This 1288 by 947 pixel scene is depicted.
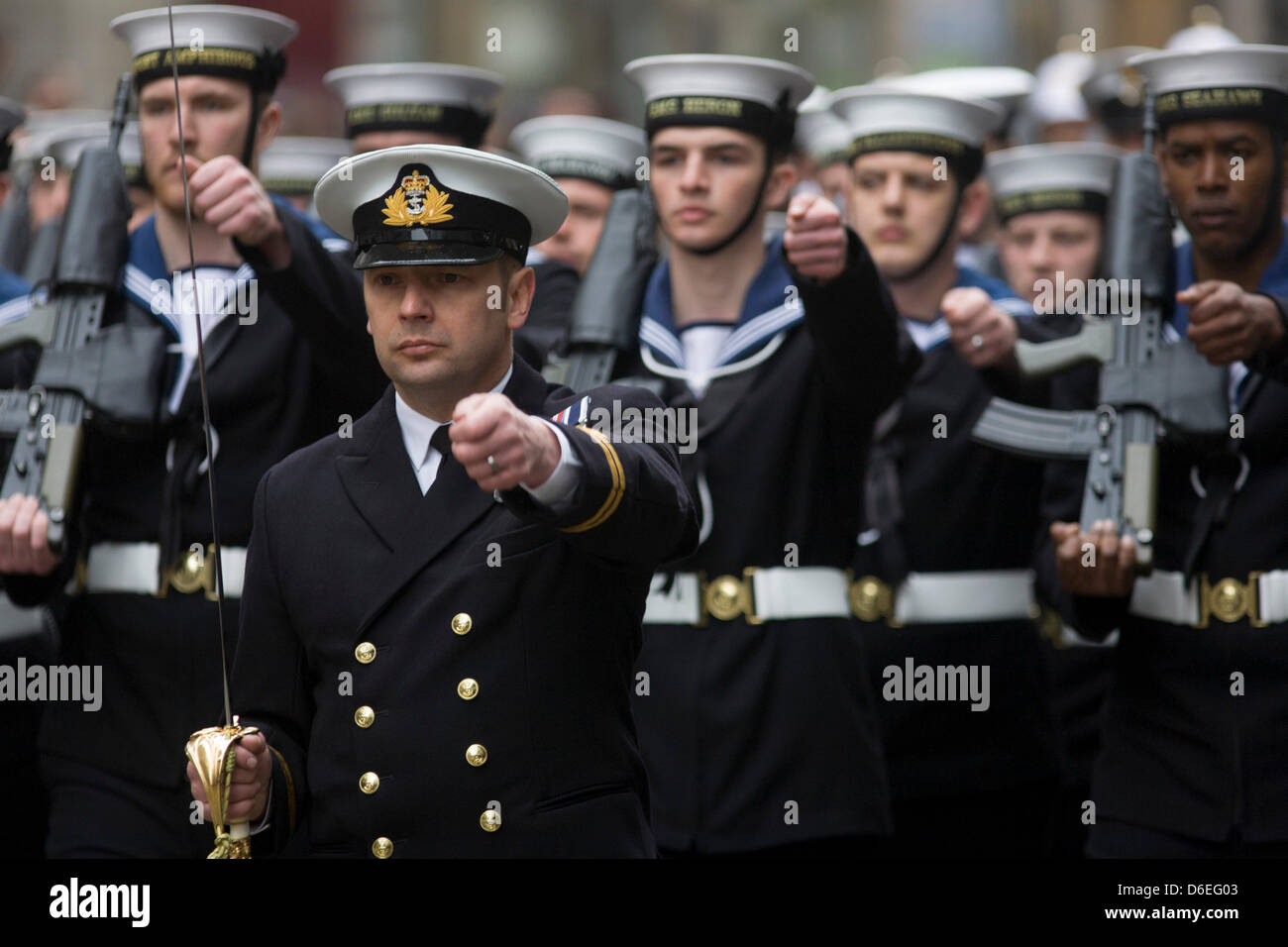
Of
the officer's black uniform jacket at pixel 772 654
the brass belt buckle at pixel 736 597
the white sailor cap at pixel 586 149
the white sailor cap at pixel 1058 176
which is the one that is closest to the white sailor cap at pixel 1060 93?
the white sailor cap at pixel 1058 176

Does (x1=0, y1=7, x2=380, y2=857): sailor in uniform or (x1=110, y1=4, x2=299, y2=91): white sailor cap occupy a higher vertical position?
(x1=110, y1=4, x2=299, y2=91): white sailor cap

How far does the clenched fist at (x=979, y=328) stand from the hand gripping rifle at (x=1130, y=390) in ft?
0.20

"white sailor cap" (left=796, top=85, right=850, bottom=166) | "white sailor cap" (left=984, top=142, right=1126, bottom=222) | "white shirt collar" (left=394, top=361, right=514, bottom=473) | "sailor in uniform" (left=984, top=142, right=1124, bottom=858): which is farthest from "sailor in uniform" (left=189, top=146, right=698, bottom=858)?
"white sailor cap" (left=796, top=85, right=850, bottom=166)

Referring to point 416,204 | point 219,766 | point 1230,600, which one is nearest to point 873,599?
point 1230,600

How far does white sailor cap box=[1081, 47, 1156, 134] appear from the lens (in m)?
8.91

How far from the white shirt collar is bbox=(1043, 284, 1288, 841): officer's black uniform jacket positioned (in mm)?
2145

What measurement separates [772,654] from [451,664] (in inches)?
80.4

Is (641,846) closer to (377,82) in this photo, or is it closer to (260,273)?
(260,273)

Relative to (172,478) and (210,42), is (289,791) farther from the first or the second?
(210,42)

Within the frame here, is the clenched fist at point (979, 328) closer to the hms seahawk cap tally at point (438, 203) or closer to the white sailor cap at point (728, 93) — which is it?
the white sailor cap at point (728, 93)

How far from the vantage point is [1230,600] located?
557 centimetres

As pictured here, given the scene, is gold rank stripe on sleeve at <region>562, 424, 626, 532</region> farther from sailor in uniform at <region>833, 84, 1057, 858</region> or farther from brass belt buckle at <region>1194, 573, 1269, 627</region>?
sailor in uniform at <region>833, 84, 1057, 858</region>

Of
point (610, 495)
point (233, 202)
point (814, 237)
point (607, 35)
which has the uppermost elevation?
point (607, 35)

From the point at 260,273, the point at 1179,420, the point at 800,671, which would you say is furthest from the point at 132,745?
the point at 1179,420
